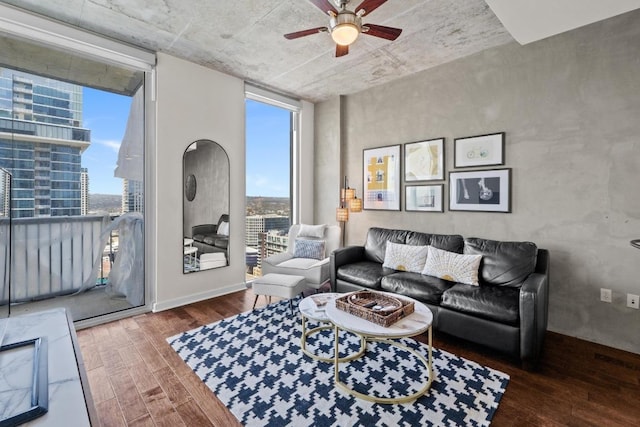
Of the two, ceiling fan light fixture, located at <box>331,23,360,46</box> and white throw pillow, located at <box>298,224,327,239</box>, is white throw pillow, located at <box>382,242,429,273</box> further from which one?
ceiling fan light fixture, located at <box>331,23,360,46</box>

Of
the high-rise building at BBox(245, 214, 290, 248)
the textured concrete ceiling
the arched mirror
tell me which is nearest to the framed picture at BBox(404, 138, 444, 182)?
the textured concrete ceiling

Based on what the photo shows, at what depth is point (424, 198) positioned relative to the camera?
151 inches

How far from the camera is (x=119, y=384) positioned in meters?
2.06

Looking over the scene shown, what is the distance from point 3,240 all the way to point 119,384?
A: 1.18 meters

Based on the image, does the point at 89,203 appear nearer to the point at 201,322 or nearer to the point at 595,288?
the point at 201,322

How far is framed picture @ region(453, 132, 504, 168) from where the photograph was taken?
3218 millimetres

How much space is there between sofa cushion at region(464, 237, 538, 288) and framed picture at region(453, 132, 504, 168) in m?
0.92

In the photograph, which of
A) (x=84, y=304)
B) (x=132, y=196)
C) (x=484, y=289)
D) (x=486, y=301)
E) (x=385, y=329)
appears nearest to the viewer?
(x=385, y=329)

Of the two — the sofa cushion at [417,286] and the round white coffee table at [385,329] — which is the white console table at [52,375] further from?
the sofa cushion at [417,286]

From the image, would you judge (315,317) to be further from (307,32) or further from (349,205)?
(349,205)

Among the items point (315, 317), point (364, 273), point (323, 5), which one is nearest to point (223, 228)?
point (364, 273)

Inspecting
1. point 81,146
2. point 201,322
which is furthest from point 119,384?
point 81,146

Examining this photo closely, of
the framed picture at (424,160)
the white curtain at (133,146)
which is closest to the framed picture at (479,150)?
the framed picture at (424,160)

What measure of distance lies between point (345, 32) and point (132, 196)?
2.80 metres
